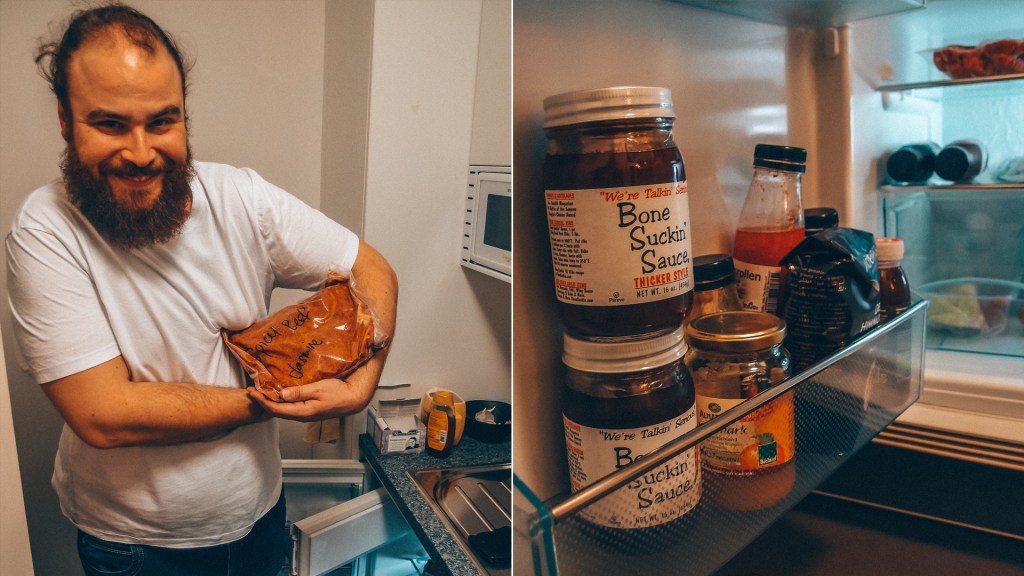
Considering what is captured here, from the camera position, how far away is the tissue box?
669 millimetres

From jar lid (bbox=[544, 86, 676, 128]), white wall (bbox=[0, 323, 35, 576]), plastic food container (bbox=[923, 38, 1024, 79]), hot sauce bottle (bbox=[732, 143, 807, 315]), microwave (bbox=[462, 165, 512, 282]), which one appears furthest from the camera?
plastic food container (bbox=[923, 38, 1024, 79])

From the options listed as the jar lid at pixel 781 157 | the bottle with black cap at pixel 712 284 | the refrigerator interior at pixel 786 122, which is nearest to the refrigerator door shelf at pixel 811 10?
the refrigerator interior at pixel 786 122

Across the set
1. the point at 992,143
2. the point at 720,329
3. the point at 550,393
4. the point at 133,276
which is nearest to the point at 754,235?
the point at 720,329

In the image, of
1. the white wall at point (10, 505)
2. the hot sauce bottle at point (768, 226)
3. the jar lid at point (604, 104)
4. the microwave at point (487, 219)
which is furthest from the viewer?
the hot sauce bottle at point (768, 226)

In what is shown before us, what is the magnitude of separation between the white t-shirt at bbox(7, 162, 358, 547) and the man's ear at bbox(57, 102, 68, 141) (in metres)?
0.03

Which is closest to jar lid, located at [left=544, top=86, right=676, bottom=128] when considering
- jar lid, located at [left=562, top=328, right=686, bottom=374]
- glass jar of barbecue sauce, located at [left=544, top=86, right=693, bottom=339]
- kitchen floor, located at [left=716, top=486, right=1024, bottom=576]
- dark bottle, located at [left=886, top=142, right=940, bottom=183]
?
glass jar of barbecue sauce, located at [left=544, top=86, right=693, bottom=339]

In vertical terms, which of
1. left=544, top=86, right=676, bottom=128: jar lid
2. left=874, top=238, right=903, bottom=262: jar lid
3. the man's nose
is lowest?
left=874, top=238, right=903, bottom=262: jar lid

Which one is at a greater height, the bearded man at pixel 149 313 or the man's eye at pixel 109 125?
the man's eye at pixel 109 125

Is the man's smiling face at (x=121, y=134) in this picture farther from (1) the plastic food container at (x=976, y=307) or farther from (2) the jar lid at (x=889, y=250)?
(1) the plastic food container at (x=976, y=307)

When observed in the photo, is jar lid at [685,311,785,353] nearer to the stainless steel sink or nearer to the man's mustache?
the stainless steel sink

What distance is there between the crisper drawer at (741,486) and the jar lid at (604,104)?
23 cm

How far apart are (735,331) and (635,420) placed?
0.13 metres

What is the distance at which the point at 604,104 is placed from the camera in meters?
0.52

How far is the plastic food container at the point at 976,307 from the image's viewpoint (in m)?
1.16
